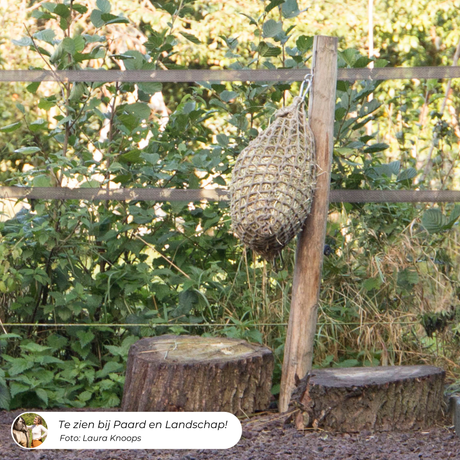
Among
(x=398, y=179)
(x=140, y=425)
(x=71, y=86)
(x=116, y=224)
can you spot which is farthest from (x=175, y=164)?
(x=140, y=425)

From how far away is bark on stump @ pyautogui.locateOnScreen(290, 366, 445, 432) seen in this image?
86.6 inches

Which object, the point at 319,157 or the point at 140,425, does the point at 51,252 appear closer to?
the point at 140,425

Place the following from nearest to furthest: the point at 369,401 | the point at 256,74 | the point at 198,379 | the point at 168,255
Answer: the point at 369,401 < the point at 198,379 < the point at 256,74 < the point at 168,255

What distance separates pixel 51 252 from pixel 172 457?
1.21 meters

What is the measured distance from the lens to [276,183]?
2268 millimetres

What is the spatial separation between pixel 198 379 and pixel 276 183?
722mm

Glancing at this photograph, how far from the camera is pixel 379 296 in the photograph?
2969mm

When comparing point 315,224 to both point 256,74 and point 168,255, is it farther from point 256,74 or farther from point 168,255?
point 168,255

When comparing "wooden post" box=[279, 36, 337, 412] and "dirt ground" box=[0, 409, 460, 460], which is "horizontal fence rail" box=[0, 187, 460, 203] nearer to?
"wooden post" box=[279, 36, 337, 412]
